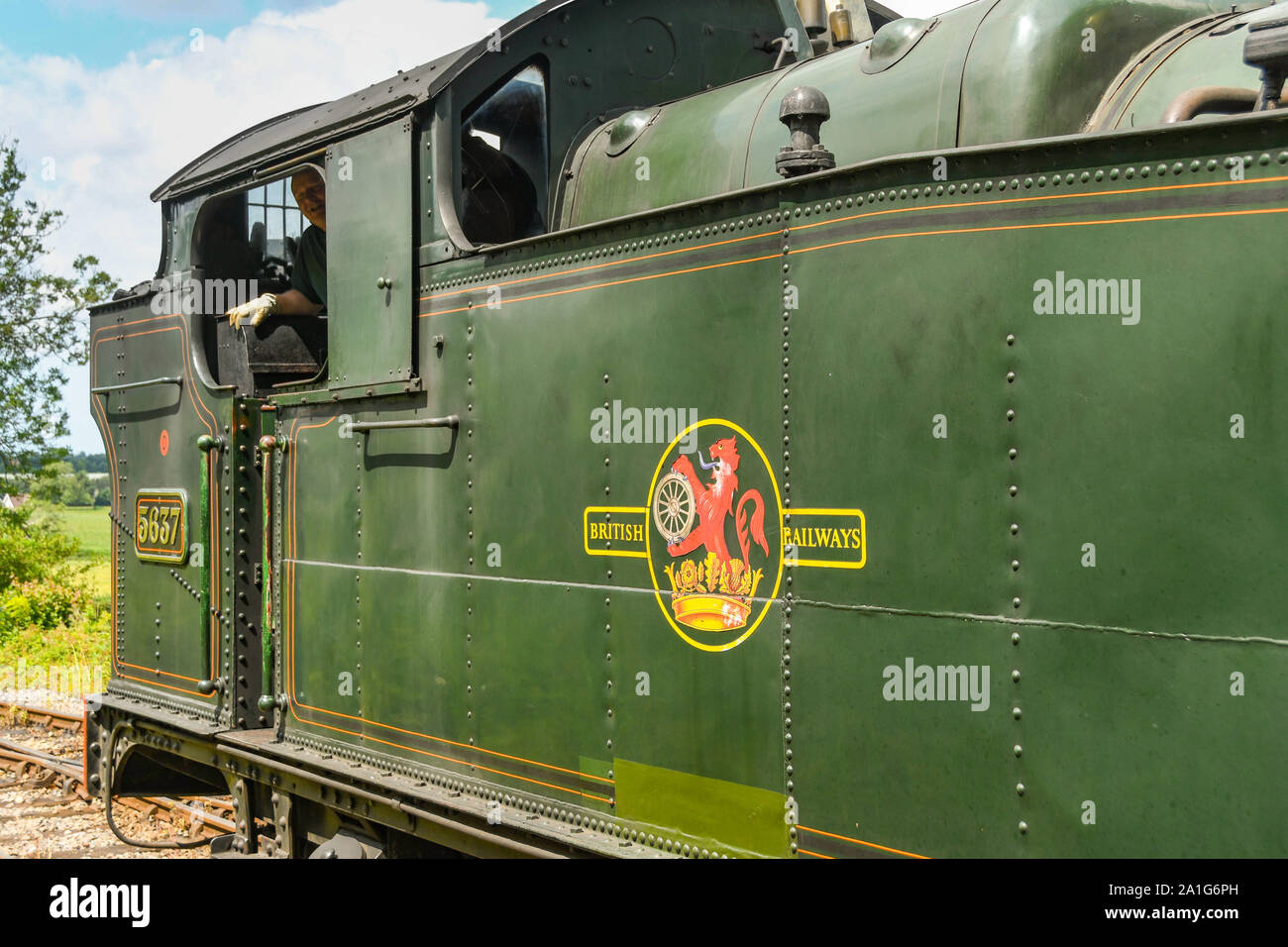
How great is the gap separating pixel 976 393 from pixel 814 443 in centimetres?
49

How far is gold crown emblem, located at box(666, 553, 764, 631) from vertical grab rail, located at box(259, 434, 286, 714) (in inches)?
102

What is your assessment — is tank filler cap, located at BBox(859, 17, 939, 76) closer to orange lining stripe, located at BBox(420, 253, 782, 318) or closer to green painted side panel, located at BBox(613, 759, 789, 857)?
orange lining stripe, located at BBox(420, 253, 782, 318)

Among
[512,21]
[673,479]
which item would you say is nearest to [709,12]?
[512,21]

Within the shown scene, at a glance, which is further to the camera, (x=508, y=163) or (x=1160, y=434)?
(x=508, y=163)

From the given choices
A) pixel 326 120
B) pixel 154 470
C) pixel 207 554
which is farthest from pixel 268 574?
pixel 326 120

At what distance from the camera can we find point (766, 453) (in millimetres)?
3287

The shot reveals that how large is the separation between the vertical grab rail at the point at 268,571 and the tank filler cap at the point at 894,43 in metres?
3.09

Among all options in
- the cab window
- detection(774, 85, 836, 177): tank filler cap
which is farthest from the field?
detection(774, 85, 836, 177): tank filler cap

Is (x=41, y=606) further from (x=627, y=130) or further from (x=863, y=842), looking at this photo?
(x=863, y=842)

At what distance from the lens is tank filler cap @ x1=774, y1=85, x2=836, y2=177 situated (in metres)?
3.26

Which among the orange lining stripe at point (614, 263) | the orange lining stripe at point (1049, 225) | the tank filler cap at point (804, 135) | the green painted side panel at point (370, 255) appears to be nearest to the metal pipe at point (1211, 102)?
the orange lining stripe at point (1049, 225)

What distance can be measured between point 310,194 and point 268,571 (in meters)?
1.80

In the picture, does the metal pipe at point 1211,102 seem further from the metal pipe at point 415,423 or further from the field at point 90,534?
the field at point 90,534

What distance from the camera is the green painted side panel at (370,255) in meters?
4.63
